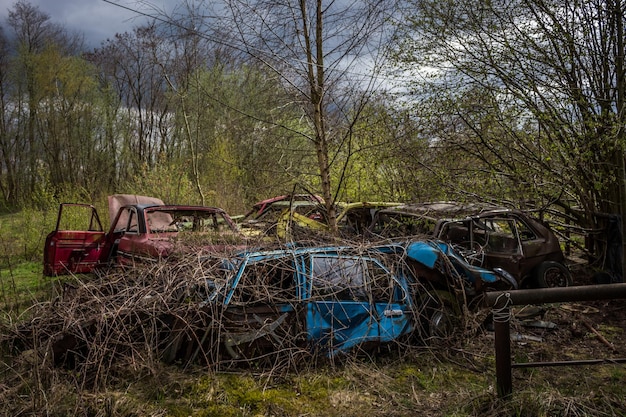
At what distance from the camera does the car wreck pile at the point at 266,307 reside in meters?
4.60

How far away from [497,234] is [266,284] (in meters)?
4.90

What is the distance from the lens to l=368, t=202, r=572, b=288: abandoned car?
759 cm

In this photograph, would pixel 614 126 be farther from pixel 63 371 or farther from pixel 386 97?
pixel 63 371

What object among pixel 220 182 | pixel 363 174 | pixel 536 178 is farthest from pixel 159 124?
pixel 536 178

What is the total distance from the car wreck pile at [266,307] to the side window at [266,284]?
1 centimetres

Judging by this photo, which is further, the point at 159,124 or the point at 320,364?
the point at 159,124

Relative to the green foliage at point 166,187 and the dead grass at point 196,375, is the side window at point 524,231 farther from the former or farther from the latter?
the green foliage at point 166,187

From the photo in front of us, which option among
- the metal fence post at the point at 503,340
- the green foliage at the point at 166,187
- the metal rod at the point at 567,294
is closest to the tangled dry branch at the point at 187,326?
the metal fence post at the point at 503,340

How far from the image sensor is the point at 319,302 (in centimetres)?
492

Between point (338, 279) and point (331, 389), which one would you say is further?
point (338, 279)

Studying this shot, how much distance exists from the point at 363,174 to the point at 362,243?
6676mm

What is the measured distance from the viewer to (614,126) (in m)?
6.46

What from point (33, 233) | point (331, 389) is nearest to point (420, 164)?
point (331, 389)

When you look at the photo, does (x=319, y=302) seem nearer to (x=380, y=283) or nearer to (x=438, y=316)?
(x=380, y=283)
